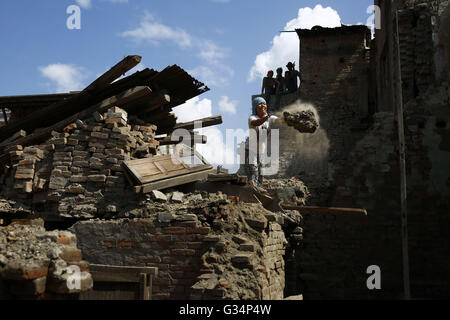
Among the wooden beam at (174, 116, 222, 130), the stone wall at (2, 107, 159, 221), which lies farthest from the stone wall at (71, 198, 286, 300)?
the wooden beam at (174, 116, 222, 130)

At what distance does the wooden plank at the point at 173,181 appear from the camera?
6191mm

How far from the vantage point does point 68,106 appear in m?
7.90

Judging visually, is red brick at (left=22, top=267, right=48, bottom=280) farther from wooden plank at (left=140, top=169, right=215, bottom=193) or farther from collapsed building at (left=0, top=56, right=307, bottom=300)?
wooden plank at (left=140, top=169, right=215, bottom=193)

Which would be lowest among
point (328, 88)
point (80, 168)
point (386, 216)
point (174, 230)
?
point (174, 230)

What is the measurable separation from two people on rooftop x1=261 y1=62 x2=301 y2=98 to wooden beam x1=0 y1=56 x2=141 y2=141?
43.2ft

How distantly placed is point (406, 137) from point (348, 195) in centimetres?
155

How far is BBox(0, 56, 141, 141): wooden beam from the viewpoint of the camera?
7566mm

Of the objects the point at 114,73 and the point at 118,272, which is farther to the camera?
the point at 114,73

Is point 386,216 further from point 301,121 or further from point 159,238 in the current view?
point 159,238

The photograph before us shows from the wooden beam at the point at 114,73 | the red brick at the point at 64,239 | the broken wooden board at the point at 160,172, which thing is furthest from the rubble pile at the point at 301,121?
the red brick at the point at 64,239

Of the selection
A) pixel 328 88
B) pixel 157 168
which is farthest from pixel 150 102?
pixel 328 88

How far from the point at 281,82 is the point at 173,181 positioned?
1507 centimetres

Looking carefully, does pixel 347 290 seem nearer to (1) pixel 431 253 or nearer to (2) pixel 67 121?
(1) pixel 431 253
